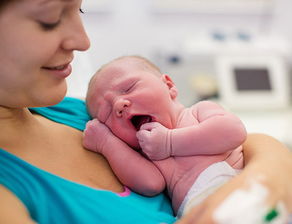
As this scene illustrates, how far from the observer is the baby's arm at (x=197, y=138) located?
96 centimetres

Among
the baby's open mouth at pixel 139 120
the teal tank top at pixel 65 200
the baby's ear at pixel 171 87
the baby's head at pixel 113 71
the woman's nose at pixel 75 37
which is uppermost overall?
the woman's nose at pixel 75 37

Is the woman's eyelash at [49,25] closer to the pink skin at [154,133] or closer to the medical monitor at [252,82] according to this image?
the pink skin at [154,133]

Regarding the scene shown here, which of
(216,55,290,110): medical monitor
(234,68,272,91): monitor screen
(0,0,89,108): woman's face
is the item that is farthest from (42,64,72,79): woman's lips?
(234,68,272,91): monitor screen

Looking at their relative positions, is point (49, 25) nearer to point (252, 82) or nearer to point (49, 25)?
point (49, 25)

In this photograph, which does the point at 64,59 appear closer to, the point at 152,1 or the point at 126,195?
the point at 126,195

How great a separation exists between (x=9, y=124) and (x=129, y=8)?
189cm

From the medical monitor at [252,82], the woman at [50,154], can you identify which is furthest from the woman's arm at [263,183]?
the medical monitor at [252,82]

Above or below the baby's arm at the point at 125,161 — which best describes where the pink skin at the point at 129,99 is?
above

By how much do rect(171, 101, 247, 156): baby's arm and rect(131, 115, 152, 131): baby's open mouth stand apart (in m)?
0.11

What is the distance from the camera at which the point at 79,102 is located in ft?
4.02

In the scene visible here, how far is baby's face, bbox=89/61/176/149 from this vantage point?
3.39 feet

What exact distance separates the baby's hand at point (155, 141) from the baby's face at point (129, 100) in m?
0.04

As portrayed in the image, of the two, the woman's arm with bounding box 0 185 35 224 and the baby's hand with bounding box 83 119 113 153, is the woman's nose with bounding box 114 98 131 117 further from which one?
the woman's arm with bounding box 0 185 35 224

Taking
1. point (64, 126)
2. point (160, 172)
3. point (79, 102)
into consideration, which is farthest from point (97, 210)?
point (79, 102)
